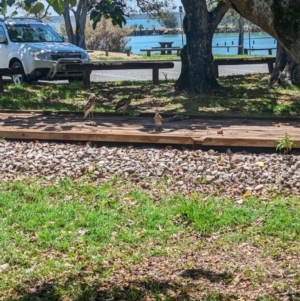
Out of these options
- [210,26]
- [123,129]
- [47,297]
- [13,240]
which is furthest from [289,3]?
[210,26]

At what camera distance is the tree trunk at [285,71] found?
60.4 ft

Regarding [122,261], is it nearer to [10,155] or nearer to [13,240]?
[13,240]

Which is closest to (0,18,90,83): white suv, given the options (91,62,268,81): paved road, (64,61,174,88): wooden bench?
(64,61,174,88): wooden bench

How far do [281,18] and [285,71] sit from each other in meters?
15.0

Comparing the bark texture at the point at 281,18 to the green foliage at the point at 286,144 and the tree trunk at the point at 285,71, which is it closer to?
the green foliage at the point at 286,144

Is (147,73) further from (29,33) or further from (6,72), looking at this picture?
(6,72)

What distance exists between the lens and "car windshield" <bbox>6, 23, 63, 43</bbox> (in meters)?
21.5

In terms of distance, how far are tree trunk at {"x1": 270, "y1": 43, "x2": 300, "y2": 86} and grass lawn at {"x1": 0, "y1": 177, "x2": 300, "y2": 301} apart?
1113 centimetres

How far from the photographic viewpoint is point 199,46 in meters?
17.0

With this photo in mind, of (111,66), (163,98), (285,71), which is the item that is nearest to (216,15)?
(163,98)

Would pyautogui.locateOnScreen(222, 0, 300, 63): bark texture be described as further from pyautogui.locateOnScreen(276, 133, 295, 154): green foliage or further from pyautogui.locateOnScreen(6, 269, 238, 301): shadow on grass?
pyautogui.locateOnScreen(276, 133, 295, 154): green foliage

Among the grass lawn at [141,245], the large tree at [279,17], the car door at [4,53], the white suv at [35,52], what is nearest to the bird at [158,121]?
the grass lawn at [141,245]

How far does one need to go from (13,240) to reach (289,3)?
3809 mm

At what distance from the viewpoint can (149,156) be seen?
9523mm
